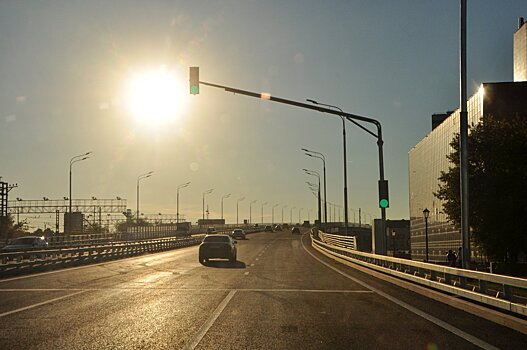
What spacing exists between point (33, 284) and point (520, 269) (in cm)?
3057

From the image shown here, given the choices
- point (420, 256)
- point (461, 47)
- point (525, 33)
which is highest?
point (525, 33)

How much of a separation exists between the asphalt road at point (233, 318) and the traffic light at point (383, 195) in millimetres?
5707

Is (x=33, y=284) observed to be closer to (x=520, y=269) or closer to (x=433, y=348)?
(x=433, y=348)

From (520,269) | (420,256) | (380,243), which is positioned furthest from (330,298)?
(420,256)

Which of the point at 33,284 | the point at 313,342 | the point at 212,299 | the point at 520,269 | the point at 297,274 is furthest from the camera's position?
the point at 520,269

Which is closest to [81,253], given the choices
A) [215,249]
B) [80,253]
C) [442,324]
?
[80,253]

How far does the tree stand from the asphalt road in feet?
47.3

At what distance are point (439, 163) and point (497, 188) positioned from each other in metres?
37.7

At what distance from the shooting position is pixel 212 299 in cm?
1616

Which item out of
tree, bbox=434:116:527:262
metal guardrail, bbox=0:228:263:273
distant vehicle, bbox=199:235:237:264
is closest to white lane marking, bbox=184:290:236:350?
metal guardrail, bbox=0:228:263:273

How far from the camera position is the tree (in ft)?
105

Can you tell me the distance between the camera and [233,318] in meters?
12.5

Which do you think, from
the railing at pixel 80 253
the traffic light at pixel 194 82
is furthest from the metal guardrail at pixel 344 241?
the traffic light at pixel 194 82

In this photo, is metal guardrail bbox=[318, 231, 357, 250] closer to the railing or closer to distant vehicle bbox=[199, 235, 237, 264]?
distant vehicle bbox=[199, 235, 237, 264]
